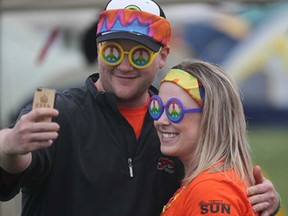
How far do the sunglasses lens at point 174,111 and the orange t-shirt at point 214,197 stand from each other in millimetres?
265

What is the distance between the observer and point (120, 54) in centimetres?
334

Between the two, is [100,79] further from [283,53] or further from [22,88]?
[283,53]

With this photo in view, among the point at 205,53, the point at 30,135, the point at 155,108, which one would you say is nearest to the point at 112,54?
the point at 155,108

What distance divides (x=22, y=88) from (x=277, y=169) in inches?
254

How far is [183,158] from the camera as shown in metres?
3.24

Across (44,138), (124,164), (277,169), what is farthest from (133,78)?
(277,169)

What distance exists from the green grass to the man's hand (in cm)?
536

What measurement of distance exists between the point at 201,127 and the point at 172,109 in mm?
139

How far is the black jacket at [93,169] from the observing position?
3268mm

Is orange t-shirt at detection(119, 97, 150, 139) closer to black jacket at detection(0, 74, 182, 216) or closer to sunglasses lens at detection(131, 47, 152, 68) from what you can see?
black jacket at detection(0, 74, 182, 216)

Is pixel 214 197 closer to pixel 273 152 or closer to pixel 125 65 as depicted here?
pixel 125 65

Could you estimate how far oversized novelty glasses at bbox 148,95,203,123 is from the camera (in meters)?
3.17

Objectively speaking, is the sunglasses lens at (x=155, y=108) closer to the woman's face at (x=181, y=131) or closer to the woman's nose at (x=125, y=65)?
the woman's face at (x=181, y=131)

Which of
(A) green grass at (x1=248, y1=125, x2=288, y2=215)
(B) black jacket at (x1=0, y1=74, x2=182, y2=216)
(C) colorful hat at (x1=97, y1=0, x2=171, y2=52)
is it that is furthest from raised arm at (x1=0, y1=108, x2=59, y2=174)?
(A) green grass at (x1=248, y1=125, x2=288, y2=215)
